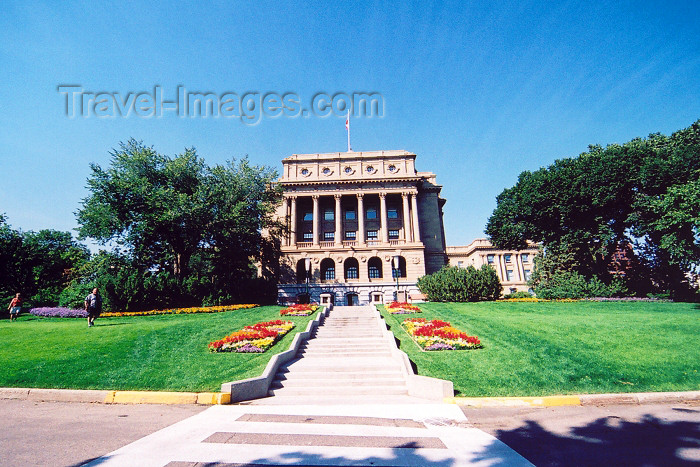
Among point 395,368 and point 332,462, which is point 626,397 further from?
point 332,462

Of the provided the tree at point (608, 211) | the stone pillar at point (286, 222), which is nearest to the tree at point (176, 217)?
the stone pillar at point (286, 222)

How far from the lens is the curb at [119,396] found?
820cm

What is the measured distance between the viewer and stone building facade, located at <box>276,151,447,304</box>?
37.8 metres

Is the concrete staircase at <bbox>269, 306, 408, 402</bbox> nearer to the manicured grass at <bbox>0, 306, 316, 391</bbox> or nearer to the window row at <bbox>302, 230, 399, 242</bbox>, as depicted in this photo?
the manicured grass at <bbox>0, 306, 316, 391</bbox>

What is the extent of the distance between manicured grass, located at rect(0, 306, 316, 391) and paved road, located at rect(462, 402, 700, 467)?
7.13 m

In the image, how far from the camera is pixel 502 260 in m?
61.6

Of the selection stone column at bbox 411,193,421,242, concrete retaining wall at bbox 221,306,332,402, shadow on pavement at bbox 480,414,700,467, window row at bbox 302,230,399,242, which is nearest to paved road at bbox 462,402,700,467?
shadow on pavement at bbox 480,414,700,467

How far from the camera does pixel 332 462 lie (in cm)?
457

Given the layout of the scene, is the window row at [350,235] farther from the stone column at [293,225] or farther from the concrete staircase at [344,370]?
the concrete staircase at [344,370]

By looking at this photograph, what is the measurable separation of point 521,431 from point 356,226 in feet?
127

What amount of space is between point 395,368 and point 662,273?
39031 millimetres

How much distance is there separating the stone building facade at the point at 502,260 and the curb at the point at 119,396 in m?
57.2

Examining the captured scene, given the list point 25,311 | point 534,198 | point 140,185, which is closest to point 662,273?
point 534,198

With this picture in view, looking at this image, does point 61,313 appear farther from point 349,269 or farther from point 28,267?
point 28,267
